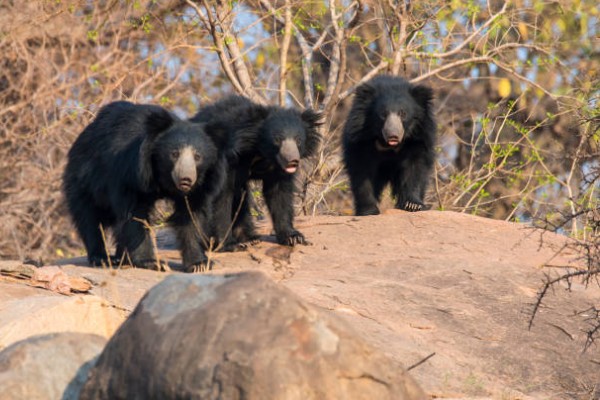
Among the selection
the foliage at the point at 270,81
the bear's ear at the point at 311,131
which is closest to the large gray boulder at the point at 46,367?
the bear's ear at the point at 311,131

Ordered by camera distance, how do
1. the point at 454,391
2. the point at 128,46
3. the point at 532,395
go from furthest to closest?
1. the point at 128,46
2. the point at 532,395
3. the point at 454,391

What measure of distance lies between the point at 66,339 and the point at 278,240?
3.48 metres

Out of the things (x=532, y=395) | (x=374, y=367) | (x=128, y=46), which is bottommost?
(x=532, y=395)

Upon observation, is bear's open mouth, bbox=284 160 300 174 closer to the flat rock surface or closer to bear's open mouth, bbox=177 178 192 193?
the flat rock surface

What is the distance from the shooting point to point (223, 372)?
2.97m

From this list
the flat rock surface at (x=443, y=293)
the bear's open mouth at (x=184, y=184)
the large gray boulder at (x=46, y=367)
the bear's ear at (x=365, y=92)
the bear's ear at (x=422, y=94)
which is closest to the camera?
the large gray boulder at (x=46, y=367)

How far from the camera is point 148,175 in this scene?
6070mm

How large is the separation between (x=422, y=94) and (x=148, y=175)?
2976mm

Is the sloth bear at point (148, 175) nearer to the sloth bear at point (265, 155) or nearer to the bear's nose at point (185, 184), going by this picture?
the bear's nose at point (185, 184)

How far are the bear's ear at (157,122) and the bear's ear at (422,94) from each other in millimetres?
2717

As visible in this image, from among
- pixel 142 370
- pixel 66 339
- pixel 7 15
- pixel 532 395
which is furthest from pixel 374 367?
pixel 7 15

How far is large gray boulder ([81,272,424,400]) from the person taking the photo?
2965mm

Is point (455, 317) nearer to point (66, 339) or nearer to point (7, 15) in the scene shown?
point (66, 339)

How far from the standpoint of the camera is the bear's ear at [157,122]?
608 centimetres
